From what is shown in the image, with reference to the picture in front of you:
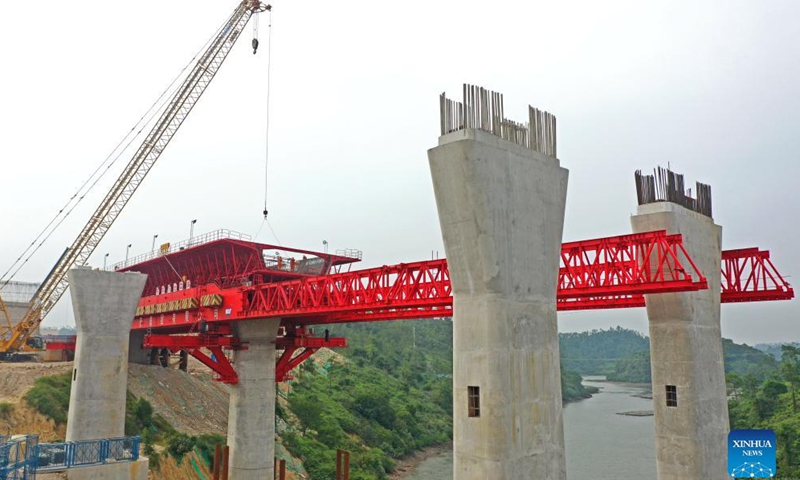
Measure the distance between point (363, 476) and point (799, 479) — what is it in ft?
125

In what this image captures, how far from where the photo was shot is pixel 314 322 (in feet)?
125

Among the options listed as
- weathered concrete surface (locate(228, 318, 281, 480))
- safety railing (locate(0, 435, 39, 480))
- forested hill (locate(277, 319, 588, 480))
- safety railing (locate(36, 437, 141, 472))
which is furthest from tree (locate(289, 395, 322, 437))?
safety railing (locate(0, 435, 39, 480))

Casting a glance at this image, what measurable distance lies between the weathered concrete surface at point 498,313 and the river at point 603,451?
48.5 m

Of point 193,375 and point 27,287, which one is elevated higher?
point 27,287

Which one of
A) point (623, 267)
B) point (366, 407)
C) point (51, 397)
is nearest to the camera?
point (623, 267)

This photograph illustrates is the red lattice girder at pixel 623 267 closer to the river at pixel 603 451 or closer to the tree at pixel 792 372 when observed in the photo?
the river at pixel 603 451

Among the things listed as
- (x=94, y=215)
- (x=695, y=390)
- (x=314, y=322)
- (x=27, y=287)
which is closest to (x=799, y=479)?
(x=695, y=390)

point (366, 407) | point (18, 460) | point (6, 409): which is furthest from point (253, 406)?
point (366, 407)

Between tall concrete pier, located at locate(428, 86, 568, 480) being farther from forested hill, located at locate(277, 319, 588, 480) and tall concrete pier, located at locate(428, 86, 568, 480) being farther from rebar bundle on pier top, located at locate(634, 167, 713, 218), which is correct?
forested hill, located at locate(277, 319, 588, 480)

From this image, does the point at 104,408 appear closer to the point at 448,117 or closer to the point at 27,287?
the point at 448,117

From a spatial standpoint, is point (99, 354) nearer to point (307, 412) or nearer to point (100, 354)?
point (100, 354)

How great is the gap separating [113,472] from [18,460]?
5.28m

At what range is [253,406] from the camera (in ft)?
113

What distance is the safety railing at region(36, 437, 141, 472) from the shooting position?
2511 centimetres
